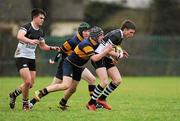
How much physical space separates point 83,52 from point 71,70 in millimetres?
517

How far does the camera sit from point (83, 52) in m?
15.4

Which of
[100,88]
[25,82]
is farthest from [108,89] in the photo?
[25,82]

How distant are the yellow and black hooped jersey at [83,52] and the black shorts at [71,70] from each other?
3.6 inches

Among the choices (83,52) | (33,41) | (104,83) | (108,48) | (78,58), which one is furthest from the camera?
(104,83)

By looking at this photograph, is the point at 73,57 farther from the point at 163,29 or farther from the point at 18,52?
the point at 163,29

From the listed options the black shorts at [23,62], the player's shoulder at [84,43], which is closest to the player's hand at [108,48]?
the player's shoulder at [84,43]

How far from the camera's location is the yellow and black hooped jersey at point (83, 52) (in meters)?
15.3

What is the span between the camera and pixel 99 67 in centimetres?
1574

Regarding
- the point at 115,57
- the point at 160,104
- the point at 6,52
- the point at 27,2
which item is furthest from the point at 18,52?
the point at 27,2

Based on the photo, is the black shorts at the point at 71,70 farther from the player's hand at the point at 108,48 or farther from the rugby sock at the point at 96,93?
the player's hand at the point at 108,48

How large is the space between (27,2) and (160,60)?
21306mm

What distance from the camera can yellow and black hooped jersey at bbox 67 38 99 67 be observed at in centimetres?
1528

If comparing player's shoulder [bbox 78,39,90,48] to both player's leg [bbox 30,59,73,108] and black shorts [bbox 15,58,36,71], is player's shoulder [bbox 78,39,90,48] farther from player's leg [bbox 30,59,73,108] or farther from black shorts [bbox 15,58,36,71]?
black shorts [bbox 15,58,36,71]

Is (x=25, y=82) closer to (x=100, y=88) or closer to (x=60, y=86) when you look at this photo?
(x=60, y=86)
